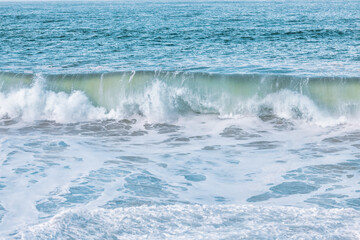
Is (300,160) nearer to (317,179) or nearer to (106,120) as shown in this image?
(317,179)

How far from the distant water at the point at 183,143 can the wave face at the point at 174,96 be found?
0.03m

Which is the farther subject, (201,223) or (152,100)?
(152,100)

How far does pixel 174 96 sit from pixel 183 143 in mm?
3249

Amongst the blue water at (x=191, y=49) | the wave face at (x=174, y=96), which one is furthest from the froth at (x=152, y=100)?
the blue water at (x=191, y=49)

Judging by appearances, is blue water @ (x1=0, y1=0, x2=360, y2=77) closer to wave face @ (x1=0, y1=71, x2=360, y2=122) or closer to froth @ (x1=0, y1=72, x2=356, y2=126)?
wave face @ (x1=0, y1=71, x2=360, y2=122)

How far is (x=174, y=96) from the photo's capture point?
43.4ft

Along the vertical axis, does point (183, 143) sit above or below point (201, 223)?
below

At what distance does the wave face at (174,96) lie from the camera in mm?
12336

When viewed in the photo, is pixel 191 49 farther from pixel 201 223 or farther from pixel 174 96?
pixel 201 223

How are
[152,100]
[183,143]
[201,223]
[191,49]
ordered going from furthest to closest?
[191,49] < [152,100] < [183,143] < [201,223]

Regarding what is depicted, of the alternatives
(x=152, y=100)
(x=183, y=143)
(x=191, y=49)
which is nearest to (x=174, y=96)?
(x=152, y=100)

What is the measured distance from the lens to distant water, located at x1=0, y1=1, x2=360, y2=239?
593cm

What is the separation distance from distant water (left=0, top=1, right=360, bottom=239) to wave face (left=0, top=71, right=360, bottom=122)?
0.11ft

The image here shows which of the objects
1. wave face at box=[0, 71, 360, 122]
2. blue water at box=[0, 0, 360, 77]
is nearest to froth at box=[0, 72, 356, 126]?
wave face at box=[0, 71, 360, 122]
